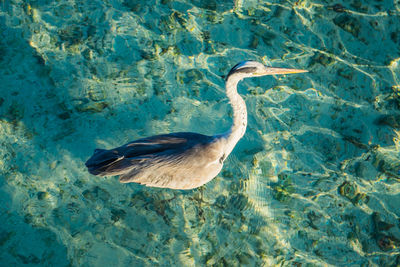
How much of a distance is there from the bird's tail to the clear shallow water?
1.53 feet

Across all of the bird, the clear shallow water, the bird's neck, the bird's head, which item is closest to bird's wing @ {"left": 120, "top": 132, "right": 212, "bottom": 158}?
the bird

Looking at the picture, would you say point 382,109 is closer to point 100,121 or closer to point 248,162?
point 248,162

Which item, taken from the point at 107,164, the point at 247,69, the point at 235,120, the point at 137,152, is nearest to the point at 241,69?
the point at 247,69

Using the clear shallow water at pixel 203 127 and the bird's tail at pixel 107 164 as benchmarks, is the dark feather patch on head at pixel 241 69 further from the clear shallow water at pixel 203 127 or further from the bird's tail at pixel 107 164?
the bird's tail at pixel 107 164

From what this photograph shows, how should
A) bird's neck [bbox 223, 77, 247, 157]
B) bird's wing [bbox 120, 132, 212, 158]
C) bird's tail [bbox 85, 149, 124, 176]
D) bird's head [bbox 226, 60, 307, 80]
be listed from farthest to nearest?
bird's neck [bbox 223, 77, 247, 157] → bird's head [bbox 226, 60, 307, 80] → bird's wing [bbox 120, 132, 212, 158] → bird's tail [bbox 85, 149, 124, 176]

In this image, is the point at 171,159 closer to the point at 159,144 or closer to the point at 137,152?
the point at 159,144

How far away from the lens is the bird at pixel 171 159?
11.8 ft

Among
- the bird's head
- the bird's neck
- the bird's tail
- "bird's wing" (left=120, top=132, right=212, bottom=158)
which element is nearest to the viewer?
the bird's tail

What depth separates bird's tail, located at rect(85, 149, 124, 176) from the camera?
3574mm

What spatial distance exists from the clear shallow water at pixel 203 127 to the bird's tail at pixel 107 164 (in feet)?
1.53

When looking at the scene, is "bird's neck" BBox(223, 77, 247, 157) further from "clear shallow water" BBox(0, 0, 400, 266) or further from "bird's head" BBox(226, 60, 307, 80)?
"clear shallow water" BBox(0, 0, 400, 266)

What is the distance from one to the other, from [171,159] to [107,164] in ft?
2.33

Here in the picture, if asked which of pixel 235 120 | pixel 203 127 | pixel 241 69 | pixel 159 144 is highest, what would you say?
pixel 241 69

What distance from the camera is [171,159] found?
3729 mm
